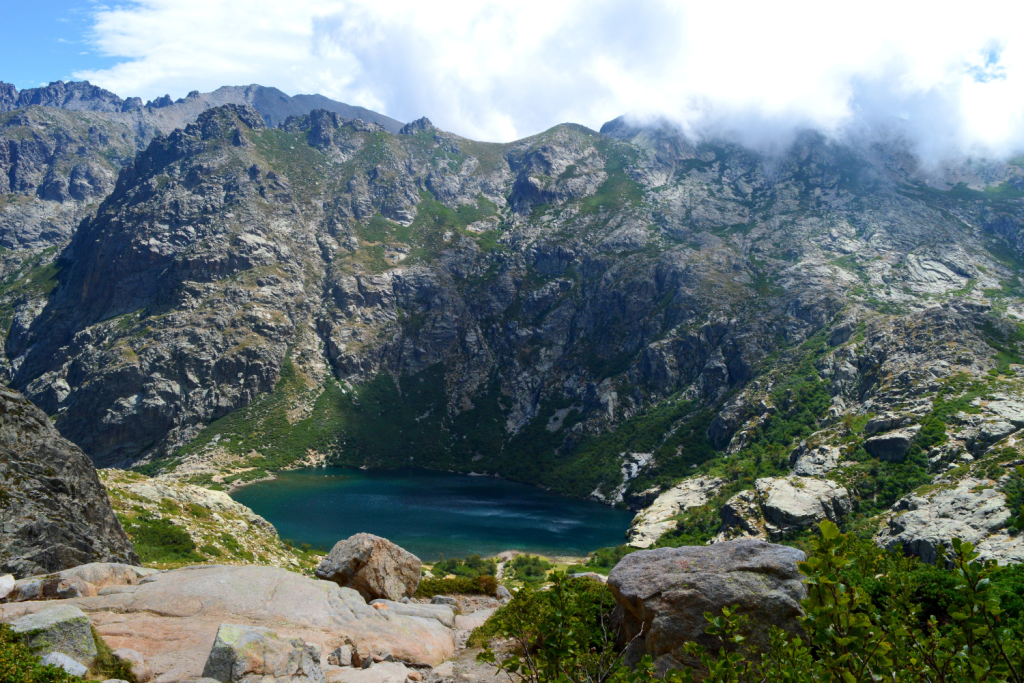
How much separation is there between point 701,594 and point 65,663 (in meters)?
14.1

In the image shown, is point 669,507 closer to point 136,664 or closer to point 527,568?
point 527,568

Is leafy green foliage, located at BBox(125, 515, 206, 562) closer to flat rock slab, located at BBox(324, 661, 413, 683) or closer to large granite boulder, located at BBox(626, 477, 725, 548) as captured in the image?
flat rock slab, located at BBox(324, 661, 413, 683)

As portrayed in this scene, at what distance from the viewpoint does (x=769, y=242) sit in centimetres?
16938

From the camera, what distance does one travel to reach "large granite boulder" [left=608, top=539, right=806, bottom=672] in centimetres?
1216

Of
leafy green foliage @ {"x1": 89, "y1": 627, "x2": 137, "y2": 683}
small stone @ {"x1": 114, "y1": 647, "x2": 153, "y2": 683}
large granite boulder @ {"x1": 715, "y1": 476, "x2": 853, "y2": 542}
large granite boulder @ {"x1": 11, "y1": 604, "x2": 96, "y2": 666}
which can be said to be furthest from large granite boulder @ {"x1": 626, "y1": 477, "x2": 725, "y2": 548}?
large granite boulder @ {"x1": 11, "y1": 604, "x2": 96, "y2": 666}

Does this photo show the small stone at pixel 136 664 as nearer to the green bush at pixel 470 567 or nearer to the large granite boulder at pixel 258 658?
the large granite boulder at pixel 258 658

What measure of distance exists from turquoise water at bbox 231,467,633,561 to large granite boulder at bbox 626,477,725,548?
5896mm

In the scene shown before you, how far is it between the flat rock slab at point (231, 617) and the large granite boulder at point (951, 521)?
132 ft

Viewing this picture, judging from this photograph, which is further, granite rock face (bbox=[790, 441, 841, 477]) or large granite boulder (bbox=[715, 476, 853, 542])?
granite rock face (bbox=[790, 441, 841, 477])

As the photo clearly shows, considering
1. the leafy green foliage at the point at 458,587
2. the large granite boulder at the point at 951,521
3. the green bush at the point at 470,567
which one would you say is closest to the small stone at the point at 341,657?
the leafy green foliage at the point at 458,587

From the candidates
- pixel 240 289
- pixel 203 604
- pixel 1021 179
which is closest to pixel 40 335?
pixel 240 289

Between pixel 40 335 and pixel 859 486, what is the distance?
236 metres

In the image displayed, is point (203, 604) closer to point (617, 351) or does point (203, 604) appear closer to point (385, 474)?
point (385, 474)

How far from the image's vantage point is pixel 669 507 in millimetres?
97062
